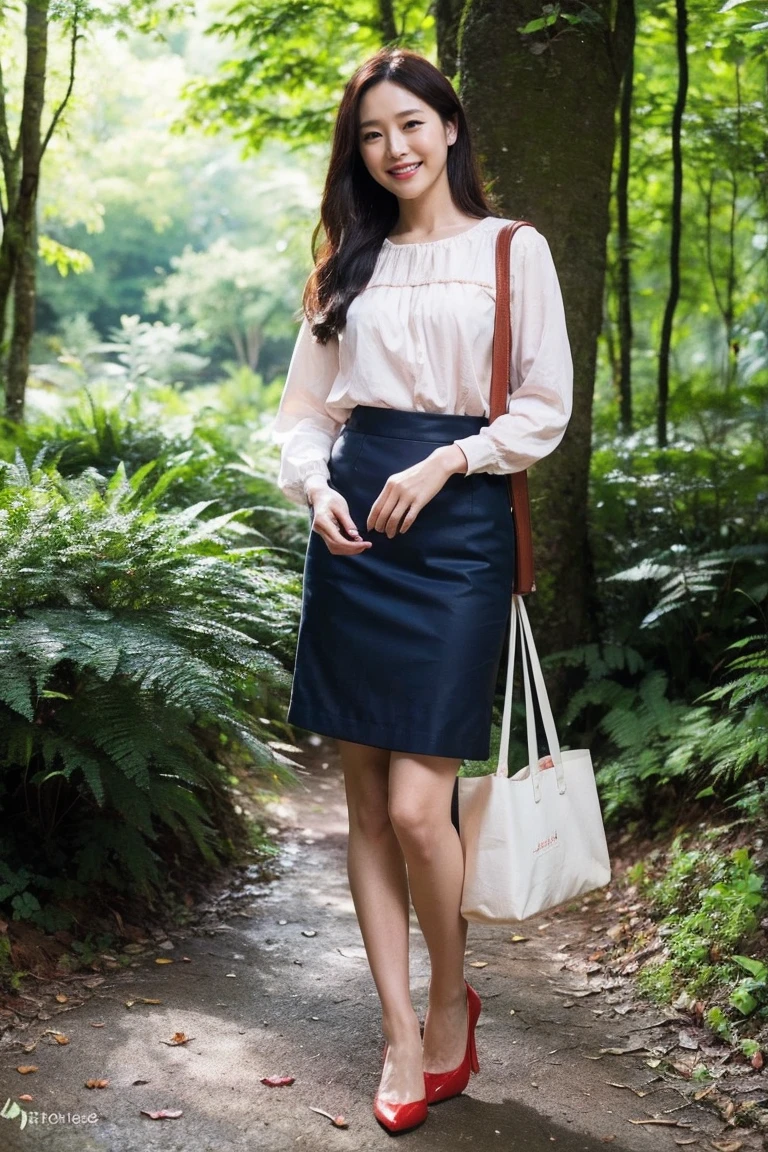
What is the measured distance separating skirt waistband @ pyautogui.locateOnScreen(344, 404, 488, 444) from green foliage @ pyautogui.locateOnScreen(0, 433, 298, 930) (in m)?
0.87

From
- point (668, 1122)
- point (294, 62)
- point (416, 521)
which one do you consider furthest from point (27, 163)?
point (668, 1122)

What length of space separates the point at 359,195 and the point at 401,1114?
2.15 metres

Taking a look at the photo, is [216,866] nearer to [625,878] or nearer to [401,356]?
[625,878]

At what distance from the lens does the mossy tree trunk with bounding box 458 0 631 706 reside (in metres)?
3.97

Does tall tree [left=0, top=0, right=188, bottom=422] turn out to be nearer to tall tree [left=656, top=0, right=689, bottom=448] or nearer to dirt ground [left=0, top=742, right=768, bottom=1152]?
tall tree [left=656, top=0, right=689, bottom=448]

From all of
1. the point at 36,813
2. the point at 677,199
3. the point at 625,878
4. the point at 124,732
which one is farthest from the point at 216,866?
the point at 677,199

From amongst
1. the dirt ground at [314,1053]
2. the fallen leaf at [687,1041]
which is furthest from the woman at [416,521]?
the fallen leaf at [687,1041]

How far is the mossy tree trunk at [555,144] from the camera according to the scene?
3.97 m

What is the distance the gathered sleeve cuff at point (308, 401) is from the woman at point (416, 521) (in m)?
0.06

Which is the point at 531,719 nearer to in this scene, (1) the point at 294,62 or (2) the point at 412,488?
(2) the point at 412,488

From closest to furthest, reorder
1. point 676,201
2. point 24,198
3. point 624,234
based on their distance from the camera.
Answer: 1. point 676,201
2. point 24,198
3. point 624,234

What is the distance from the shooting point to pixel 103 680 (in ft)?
10.0

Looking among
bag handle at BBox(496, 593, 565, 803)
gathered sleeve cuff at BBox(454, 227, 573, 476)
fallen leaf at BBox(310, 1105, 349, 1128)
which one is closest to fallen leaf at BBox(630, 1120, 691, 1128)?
fallen leaf at BBox(310, 1105, 349, 1128)

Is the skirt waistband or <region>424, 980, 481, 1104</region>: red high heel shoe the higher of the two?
the skirt waistband
